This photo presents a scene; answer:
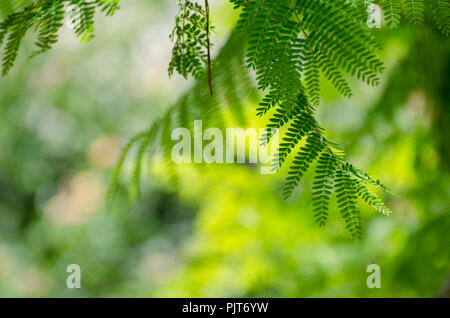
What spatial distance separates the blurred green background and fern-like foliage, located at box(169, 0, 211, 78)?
1.13 feet

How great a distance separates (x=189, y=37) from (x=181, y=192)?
79.4 inches

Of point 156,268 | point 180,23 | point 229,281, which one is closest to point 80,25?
point 180,23

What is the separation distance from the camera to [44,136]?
373cm

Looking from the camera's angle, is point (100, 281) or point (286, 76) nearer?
point (286, 76)

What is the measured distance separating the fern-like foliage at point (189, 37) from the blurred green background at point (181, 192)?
1.13 ft

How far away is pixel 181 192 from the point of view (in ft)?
7.93

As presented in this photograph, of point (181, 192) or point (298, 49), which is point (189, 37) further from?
point (181, 192)
